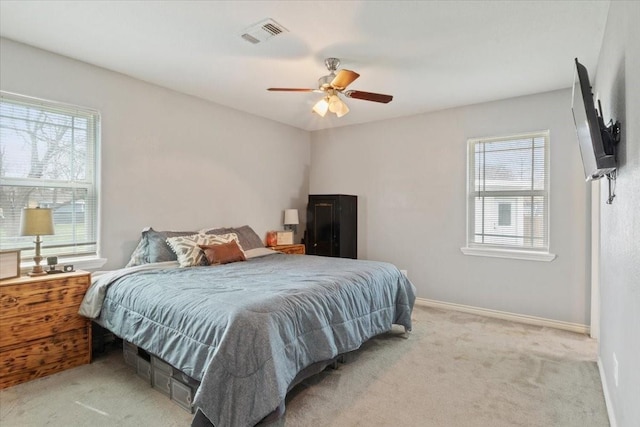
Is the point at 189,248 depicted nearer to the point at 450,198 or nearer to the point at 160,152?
the point at 160,152

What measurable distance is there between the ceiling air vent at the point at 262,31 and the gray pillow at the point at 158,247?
208 centimetres

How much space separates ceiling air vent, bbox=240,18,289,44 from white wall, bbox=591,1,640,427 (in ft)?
6.53

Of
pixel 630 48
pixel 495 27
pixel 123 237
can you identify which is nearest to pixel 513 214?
pixel 495 27

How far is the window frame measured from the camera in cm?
280

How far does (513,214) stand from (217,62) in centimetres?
366

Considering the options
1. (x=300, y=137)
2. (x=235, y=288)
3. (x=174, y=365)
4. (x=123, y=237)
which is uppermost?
(x=300, y=137)

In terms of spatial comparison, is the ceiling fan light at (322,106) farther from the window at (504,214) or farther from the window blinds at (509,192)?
the window at (504,214)

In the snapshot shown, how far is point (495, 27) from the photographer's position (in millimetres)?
2422

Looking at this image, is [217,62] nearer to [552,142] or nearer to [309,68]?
[309,68]

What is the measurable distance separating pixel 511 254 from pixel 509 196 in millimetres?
693

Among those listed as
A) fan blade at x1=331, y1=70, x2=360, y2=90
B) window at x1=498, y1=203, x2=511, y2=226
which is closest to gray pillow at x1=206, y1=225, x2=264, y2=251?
fan blade at x1=331, y1=70, x2=360, y2=90

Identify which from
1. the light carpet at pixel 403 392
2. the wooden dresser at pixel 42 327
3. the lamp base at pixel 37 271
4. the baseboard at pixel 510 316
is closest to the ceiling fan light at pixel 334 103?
the light carpet at pixel 403 392

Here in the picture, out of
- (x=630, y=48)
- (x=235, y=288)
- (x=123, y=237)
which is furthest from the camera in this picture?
(x=123, y=237)

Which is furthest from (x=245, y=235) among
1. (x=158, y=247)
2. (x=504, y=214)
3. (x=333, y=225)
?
(x=504, y=214)
